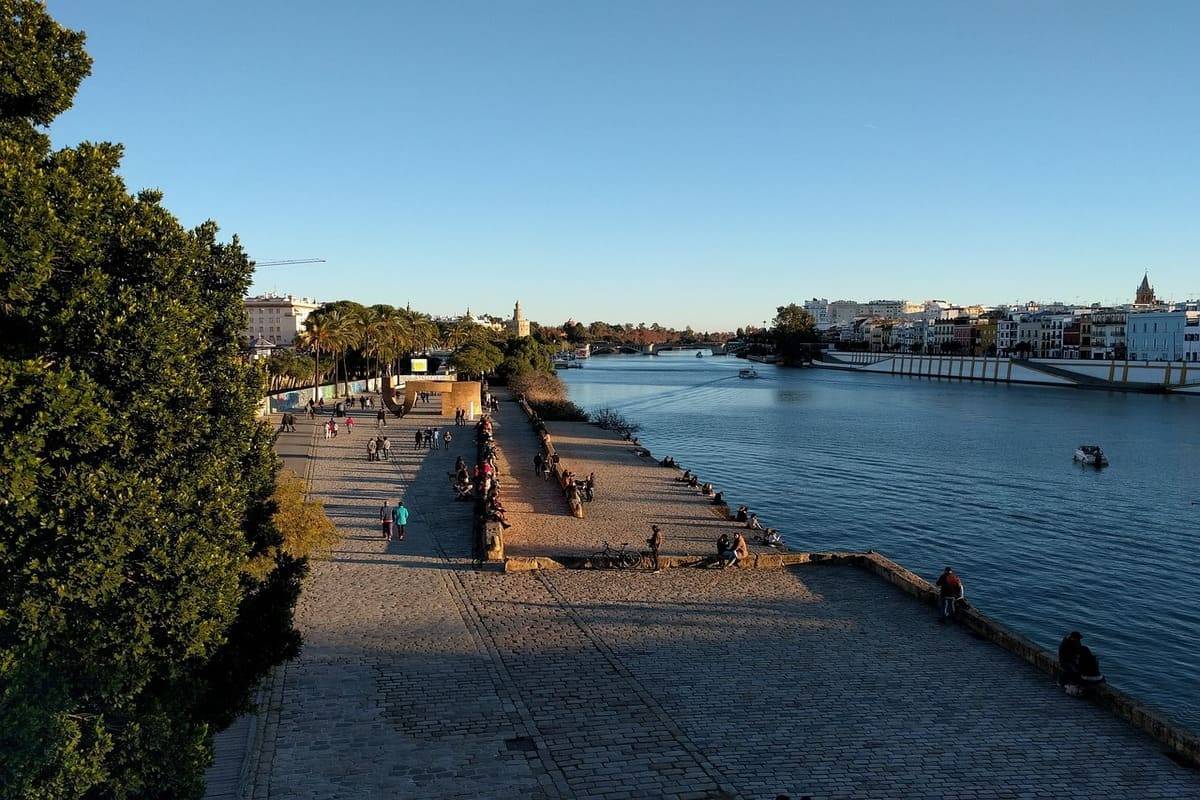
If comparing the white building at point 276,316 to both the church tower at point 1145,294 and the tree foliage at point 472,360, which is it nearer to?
the tree foliage at point 472,360

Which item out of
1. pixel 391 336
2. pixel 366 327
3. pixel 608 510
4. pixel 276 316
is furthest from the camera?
pixel 276 316

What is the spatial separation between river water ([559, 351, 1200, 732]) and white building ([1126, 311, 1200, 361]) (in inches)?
1206

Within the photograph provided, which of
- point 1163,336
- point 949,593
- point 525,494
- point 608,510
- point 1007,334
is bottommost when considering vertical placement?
point 608,510

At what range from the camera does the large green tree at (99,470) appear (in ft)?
23.0

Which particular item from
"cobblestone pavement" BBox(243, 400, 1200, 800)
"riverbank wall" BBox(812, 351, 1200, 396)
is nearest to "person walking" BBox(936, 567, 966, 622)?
"cobblestone pavement" BBox(243, 400, 1200, 800)

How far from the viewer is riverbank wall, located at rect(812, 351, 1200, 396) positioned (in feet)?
340

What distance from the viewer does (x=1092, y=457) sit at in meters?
46.8

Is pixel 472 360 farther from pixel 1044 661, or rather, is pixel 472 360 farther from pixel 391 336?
pixel 1044 661

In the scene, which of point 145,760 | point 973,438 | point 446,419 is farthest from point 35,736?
point 973,438

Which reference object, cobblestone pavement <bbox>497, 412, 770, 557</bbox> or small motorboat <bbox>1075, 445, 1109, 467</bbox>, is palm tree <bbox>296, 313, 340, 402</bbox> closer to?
cobblestone pavement <bbox>497, 412, 770, 557</bbox>

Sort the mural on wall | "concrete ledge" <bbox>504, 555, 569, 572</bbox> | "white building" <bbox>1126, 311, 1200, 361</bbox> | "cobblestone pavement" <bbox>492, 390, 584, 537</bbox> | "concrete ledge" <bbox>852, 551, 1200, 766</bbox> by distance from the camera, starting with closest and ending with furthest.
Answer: "concrete ledge" <bbox>852, 551, 1200, 766</bbox>, "concrete ledge" <bbox>504, 555, 569, 572</bbox>, "cobblestone pavement" <bbox>492, 390, 584, 537</bbox>, the mural on wall, "white building" <bbox>1126, 311, 1200, 361</bbox>

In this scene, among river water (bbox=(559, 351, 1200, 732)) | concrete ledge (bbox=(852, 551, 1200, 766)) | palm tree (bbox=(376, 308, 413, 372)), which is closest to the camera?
concrete ledge (bbox=(852, 551, 1200, 766))

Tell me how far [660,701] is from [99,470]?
8.01 metres

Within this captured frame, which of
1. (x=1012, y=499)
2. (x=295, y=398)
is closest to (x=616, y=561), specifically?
(x=1012, y=499)
